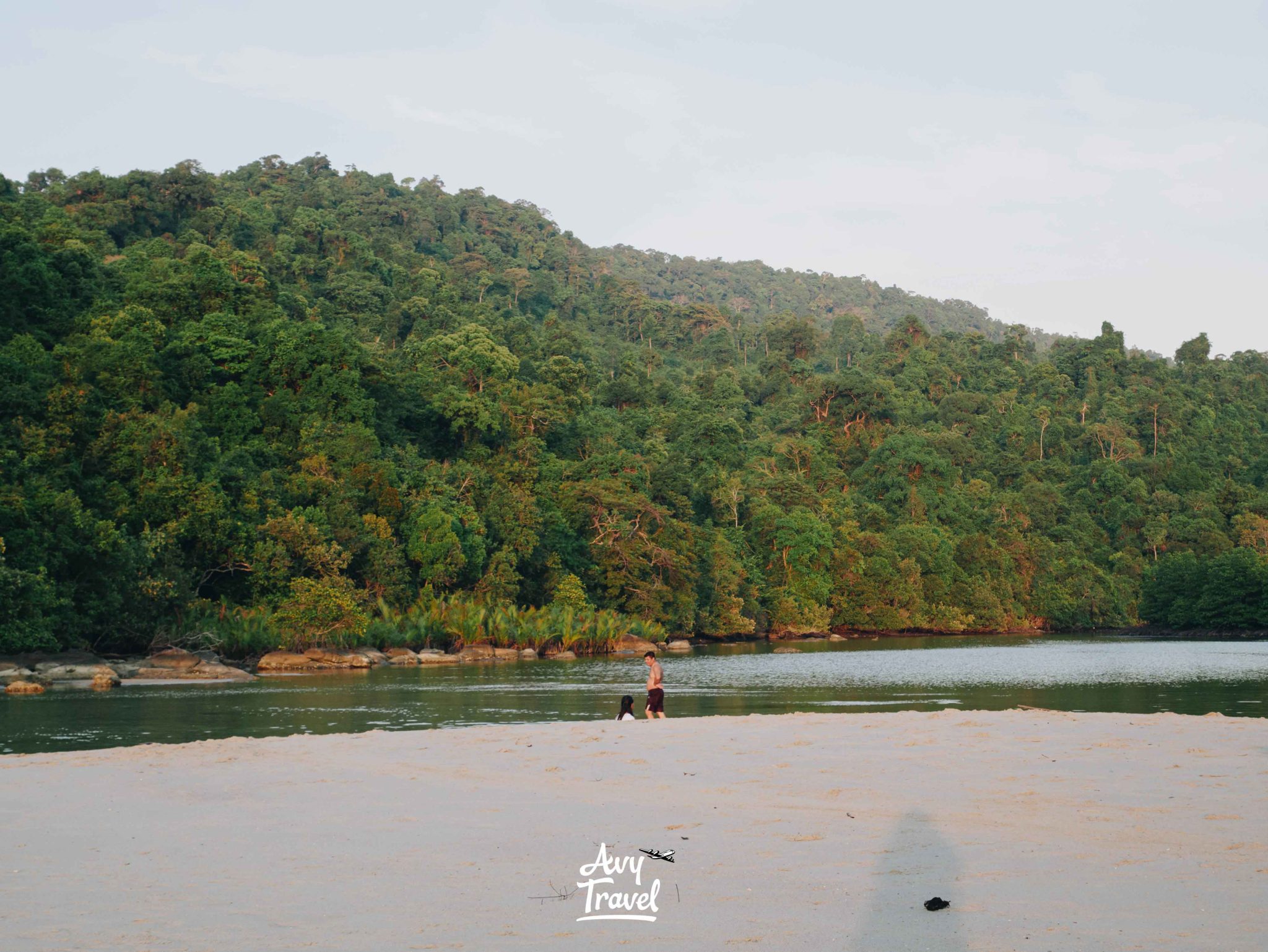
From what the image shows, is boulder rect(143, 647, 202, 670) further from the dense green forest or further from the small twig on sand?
the small twig on sand

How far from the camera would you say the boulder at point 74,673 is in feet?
116

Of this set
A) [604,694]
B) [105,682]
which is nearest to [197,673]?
[105,682]

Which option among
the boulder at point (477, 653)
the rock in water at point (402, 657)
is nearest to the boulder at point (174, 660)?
the rock in water at point (402, 657)

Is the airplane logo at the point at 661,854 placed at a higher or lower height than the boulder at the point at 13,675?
higher

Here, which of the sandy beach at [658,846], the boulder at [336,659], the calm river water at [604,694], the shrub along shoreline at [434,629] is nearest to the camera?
the sandy beach at [658,846]

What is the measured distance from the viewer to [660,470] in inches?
3073

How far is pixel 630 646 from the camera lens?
61.2 meters

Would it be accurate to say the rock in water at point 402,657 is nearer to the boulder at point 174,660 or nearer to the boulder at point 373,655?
the boulder at point 373,655

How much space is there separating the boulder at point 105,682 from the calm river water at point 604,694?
45 cm

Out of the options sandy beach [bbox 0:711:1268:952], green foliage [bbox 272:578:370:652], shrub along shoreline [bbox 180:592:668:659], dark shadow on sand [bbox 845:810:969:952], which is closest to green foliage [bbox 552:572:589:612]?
shrub along shoreline [bbox 180:592:668:659]

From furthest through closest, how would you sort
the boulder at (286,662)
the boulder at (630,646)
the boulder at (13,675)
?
the boulder at (630,646), the boulder at (286,662), the boulder at (13,675)

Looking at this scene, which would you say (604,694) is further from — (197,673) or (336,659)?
(336,659)

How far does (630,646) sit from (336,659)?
19180 millimetres

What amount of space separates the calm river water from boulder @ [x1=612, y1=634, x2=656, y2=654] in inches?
305
